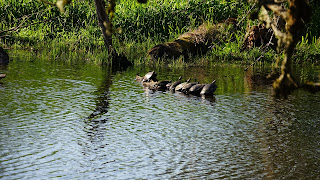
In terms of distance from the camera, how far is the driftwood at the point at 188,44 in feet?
61.9

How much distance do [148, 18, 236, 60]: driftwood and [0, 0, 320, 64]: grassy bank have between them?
41 centimetres

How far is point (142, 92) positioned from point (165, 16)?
9498mm

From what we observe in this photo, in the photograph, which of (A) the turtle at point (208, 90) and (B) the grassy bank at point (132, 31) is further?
(B) the grassy bank at point (132, 31)

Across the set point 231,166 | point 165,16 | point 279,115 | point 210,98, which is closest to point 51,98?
point 210,98

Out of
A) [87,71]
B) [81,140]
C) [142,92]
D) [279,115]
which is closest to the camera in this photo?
[81,140]

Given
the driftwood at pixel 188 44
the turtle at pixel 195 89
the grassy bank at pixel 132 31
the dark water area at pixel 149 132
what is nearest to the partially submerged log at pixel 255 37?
the grassy bank at pixel 132 31

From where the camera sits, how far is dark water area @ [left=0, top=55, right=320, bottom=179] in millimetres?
6309

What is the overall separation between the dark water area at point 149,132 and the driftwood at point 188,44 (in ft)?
15.5

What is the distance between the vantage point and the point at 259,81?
14.5 metres

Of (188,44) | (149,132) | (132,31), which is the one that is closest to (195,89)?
(149,132)

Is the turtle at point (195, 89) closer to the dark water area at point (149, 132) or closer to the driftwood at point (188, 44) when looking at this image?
the dark water area at point (149, 132)

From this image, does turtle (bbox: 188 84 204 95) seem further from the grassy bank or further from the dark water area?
the grassy bank

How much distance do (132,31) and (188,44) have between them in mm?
3092

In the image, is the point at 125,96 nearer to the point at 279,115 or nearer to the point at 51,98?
the point at 51,98
